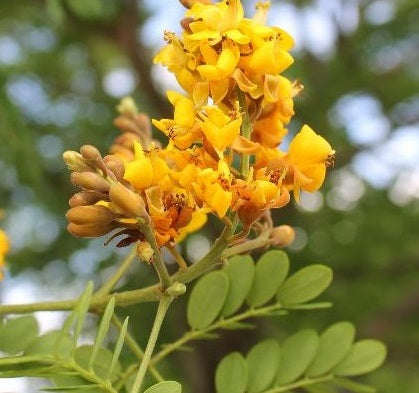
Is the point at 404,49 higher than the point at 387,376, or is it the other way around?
the point at 404,49

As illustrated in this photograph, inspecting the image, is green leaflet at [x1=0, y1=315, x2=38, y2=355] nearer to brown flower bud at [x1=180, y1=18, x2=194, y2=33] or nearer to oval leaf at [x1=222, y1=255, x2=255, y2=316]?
oval leaf at [x1=222, y1=255, x2=255, y2=316]

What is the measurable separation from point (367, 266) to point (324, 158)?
2.39m

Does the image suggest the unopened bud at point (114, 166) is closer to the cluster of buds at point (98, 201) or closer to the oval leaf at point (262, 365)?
the cluster of buds at point (98, 201)

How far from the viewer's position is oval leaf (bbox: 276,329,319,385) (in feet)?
2.65

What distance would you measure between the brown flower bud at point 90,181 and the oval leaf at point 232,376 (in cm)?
28

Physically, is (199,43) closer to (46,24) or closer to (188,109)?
(188,109)

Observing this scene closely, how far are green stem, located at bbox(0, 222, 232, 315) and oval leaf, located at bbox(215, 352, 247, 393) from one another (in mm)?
169

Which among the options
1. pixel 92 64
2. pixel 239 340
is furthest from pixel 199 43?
pixel 92 64

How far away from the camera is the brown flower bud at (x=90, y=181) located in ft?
1.88

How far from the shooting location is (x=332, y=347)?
2.73ft

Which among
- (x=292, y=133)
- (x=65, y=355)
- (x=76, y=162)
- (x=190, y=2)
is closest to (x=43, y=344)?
(x=65, y=355)

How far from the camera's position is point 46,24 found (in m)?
2.87

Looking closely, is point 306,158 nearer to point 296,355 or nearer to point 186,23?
point 186,23

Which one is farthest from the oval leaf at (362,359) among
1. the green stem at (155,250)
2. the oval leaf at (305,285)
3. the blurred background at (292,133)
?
the blurred background at (292,133)
